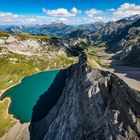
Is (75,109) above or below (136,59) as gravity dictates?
below

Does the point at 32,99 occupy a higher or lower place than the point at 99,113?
lower

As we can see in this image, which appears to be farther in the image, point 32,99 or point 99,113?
point 32,99

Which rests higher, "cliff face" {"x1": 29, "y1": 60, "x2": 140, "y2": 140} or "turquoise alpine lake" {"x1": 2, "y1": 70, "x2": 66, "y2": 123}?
"cliff face" {"x1": 29, "y1": 60, "x2": 140, "y2": 140}

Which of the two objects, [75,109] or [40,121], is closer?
[75,109]

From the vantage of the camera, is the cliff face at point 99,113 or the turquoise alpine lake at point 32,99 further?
the turquoise alpine lake at point 32,99

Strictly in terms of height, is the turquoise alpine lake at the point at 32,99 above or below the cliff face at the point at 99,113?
below

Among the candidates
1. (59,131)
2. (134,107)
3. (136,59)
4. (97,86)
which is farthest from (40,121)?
(134,107)

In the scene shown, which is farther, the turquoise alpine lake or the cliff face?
the turquoise alpine lake

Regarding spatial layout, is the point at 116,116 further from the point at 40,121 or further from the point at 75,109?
the point at 40,121
